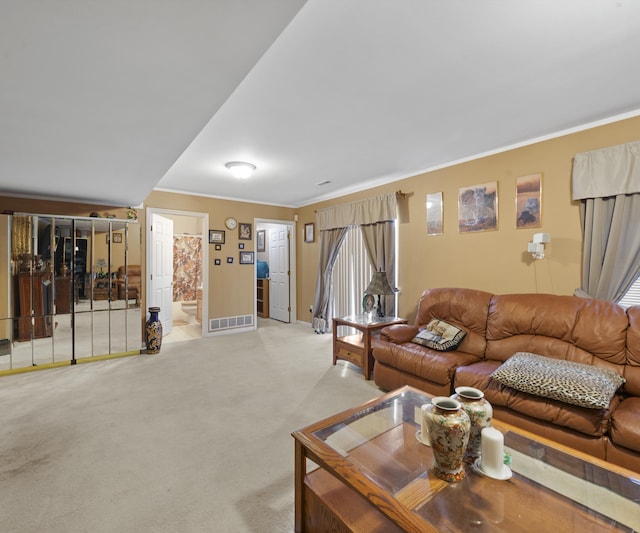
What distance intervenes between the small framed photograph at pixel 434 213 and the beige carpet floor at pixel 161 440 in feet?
6.46

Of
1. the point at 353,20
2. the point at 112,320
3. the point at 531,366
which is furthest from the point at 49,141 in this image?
the point at 531,366

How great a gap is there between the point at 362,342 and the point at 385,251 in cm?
136

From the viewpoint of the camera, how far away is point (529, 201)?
9.57ft

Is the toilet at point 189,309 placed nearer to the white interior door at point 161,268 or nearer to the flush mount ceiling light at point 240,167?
the white interior door at point 161,268

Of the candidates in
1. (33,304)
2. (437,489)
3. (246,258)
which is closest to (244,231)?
(246,258)

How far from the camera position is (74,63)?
1396 millimetres

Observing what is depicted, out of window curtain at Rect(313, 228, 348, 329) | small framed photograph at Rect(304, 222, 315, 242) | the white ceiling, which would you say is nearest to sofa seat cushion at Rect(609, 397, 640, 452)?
the white ceiling

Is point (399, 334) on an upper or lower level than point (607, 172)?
lower

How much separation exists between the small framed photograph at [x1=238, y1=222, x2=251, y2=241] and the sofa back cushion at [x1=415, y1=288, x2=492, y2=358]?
357cm

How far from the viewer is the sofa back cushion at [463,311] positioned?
2.82 m

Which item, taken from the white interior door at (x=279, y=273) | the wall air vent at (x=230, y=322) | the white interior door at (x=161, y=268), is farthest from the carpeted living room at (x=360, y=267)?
the white interior door at (x=279, y=273)

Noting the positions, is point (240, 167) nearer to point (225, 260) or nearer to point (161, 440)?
point (225, 260)

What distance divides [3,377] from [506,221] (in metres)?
5.78

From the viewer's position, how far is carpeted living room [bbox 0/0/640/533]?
4.16 ft
